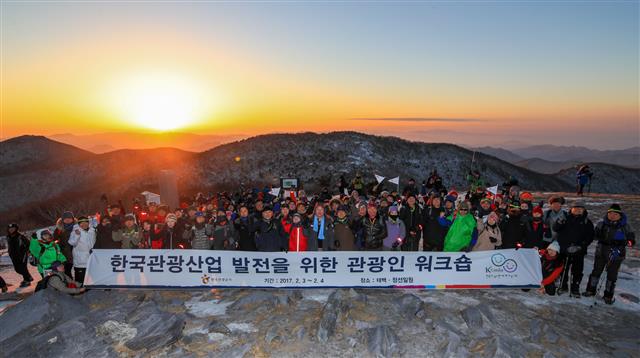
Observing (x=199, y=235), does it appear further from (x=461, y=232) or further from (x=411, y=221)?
(x=461, y=232)

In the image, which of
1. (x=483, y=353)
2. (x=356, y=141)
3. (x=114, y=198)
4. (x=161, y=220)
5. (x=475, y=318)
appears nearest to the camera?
(x=483, y=353)

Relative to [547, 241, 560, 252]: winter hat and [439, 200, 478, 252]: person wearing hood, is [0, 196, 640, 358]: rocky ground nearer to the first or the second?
[439, 200, 478, 252]: person wearing hood

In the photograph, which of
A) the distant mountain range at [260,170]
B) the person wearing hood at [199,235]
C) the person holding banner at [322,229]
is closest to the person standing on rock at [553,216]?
the person holding banner at [322,229]

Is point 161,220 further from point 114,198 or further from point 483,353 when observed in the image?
point 114,198

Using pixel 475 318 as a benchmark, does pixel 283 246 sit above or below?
above

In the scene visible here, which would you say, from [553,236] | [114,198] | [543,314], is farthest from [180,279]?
[114,198]

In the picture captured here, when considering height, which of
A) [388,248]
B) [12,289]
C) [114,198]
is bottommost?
[114,198]

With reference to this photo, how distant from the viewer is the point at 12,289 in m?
10.6

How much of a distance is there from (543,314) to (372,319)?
419 cm

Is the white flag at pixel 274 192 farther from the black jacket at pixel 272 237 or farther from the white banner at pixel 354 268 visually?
the white banner at pixel 354 268

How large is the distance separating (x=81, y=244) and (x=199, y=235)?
124 inches

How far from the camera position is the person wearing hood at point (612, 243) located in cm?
852

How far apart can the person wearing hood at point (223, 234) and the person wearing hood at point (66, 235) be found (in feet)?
12.8

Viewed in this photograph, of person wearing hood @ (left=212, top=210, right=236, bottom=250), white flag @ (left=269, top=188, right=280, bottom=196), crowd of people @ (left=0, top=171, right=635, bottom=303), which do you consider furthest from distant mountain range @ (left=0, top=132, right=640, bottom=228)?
person wearing hood @ (left=212, top=210, right=236, bottom=250)
